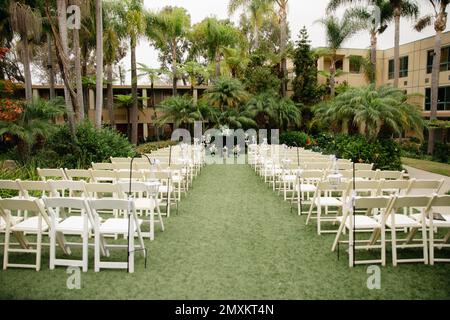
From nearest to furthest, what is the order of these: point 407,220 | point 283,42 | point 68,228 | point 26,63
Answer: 1. point 68,228
2. point 407,220
3. point 26,63
4. point 283,42

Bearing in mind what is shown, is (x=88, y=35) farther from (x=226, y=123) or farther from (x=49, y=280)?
(x=49, y=280)

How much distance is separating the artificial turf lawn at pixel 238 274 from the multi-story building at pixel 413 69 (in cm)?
2503

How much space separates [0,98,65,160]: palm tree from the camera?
38.9ft

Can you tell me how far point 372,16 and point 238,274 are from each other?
2633cm

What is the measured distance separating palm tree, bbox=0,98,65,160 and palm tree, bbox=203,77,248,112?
14.0 metres

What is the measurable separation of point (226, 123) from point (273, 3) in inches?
356

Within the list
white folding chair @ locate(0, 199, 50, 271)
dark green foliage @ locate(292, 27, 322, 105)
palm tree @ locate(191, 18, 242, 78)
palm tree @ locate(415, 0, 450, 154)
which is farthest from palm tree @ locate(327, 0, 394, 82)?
white folding chair @ locate(0, 199, 50, 271)

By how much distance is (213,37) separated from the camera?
27.4 meters

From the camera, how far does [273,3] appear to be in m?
26.7

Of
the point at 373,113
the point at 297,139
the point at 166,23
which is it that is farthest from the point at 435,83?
the point at 166,23

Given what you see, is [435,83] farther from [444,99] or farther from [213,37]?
[213,37]

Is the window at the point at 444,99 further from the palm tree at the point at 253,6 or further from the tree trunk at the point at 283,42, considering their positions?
the palm tree at the point at 253,6

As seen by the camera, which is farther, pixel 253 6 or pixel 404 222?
pixel 253 6
